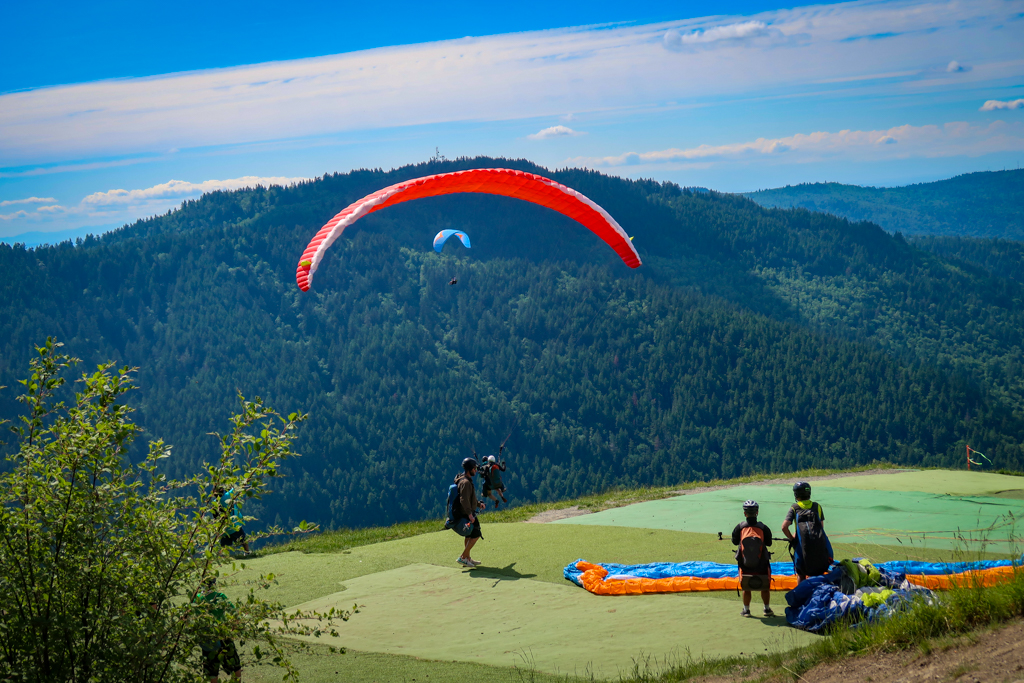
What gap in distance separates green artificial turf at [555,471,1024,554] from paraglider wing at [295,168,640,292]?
196 inches

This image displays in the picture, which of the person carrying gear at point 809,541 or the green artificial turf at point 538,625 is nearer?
the green artificial turf at point 538,625

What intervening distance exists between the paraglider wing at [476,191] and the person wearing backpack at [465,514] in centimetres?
441

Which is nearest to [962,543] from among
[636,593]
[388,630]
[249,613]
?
[636,593]

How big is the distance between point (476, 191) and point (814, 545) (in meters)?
9.25

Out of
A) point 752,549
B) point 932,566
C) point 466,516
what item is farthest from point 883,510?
point 466,516

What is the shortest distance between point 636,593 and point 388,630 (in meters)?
3.16

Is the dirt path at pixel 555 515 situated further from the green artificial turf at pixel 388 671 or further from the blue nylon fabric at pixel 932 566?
the green artificial turf at pixel 388 671

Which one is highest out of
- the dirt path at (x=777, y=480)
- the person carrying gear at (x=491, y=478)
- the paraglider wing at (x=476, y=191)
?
the paraglider wing at (x=476, y=191)

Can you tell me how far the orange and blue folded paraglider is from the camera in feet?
30.2

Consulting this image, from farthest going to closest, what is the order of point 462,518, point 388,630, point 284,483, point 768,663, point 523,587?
A: point 284,483, point 462,518, point 523,587, point 388,630, point 768,663

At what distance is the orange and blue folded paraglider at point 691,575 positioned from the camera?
9.21m

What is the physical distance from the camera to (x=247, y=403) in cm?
535

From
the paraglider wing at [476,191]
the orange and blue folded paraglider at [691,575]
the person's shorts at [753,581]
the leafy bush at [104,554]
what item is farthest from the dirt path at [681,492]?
the leafy bush at [104,554]

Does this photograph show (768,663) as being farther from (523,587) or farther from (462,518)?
(462,518)
